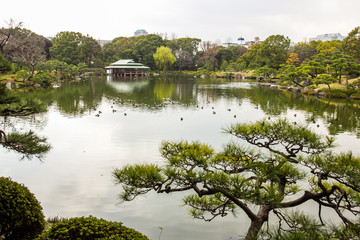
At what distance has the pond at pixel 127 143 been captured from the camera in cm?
541

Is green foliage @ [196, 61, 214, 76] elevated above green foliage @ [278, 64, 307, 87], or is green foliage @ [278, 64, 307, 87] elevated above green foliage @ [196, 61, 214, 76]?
green foliage @ [196, 61, 214, 76]

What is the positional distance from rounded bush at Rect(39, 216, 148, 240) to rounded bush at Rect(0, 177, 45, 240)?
744 millimetres

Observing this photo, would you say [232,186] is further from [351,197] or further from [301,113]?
[301,113]

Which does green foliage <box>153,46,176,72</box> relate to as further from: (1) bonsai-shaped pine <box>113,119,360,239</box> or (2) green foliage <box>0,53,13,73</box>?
(1) bonsai-shaped pine <box>113,119,360,239</box>

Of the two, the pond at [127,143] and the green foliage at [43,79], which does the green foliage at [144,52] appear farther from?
Answer: the pond at [127,143]

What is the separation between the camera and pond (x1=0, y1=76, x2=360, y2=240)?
5414 millimetres

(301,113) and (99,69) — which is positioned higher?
(99,69)

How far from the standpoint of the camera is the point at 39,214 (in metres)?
3.32

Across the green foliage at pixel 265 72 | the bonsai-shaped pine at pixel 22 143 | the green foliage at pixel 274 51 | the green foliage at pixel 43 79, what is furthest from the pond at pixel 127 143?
the green foliage at pixel 274 51

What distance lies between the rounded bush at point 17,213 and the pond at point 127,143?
4.81 ft

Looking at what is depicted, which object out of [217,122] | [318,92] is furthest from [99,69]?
[217,122]

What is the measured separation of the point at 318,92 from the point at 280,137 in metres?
24.5

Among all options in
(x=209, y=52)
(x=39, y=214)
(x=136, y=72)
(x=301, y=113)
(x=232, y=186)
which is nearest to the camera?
(x=232, y=186)

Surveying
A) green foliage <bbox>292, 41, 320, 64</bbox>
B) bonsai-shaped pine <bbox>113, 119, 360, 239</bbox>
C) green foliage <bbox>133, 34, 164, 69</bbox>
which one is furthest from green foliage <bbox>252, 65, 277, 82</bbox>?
bonsai-shaped pine <bbox>113, 119, 360, 239</bbox>
